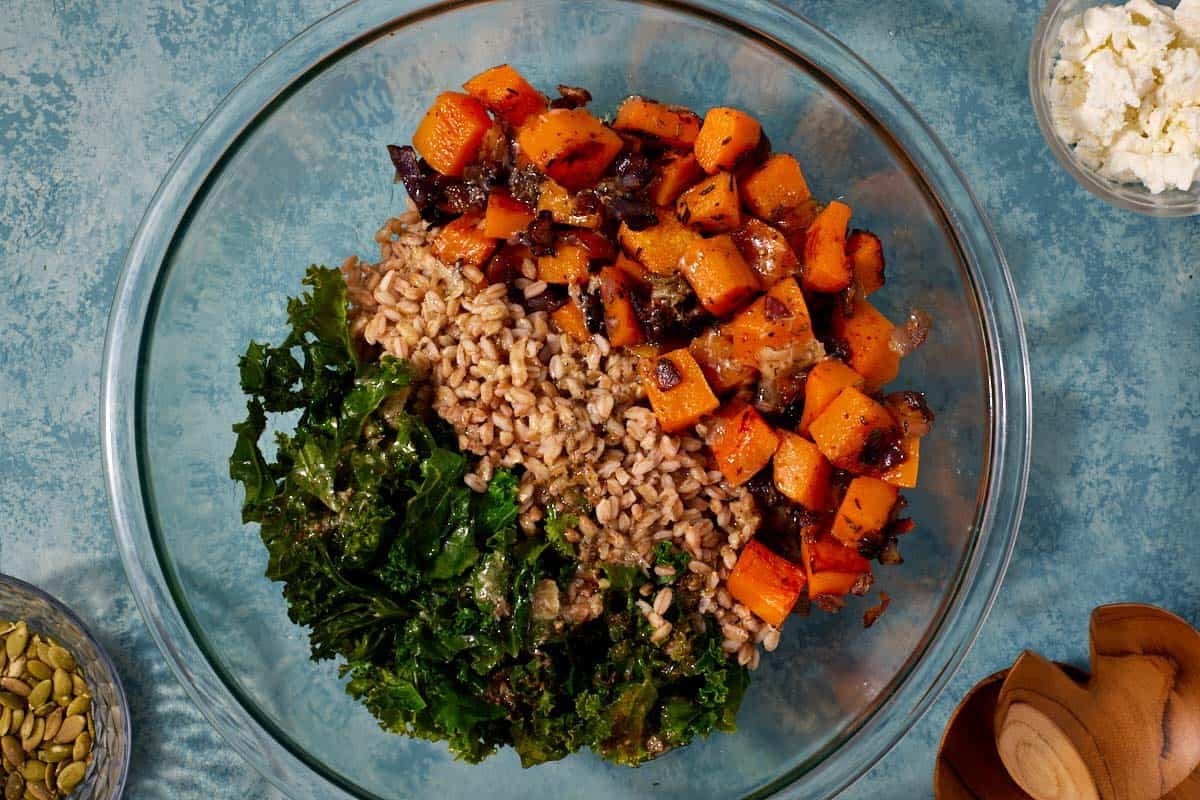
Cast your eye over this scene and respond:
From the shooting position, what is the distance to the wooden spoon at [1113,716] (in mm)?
2383

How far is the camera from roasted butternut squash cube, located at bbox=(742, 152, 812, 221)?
83.5 inches

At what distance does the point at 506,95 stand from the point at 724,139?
484 mm

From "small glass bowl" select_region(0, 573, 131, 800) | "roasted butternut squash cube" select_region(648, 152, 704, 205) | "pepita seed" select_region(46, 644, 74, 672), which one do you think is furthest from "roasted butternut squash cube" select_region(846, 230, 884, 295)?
"pepita seed" select_region(46, 644, 74, 672)

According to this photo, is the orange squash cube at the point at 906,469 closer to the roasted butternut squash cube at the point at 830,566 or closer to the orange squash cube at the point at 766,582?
the roasted butternut squash cube at the point at 830,566

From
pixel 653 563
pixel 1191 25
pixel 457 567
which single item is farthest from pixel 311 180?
pixel 1191 25

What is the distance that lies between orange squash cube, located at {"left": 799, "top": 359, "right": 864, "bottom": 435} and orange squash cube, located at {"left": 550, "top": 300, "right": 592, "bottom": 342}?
1.58ft

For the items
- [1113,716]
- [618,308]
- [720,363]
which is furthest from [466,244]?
[1113,716]

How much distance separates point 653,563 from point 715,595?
0.52ft

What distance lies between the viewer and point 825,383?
2029 millimetres

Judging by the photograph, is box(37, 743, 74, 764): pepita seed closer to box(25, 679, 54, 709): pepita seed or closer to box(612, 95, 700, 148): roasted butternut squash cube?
box(25, 679, 54, 709): pepita seed

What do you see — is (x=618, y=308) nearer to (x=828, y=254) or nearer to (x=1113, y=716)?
(x=828, y=254)

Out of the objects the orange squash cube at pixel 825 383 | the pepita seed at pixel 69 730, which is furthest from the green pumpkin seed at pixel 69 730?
the orange squash cube at pixel 825 383

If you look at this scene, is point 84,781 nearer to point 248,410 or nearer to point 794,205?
point 248,410

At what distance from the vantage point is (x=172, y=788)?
8.29 feet
